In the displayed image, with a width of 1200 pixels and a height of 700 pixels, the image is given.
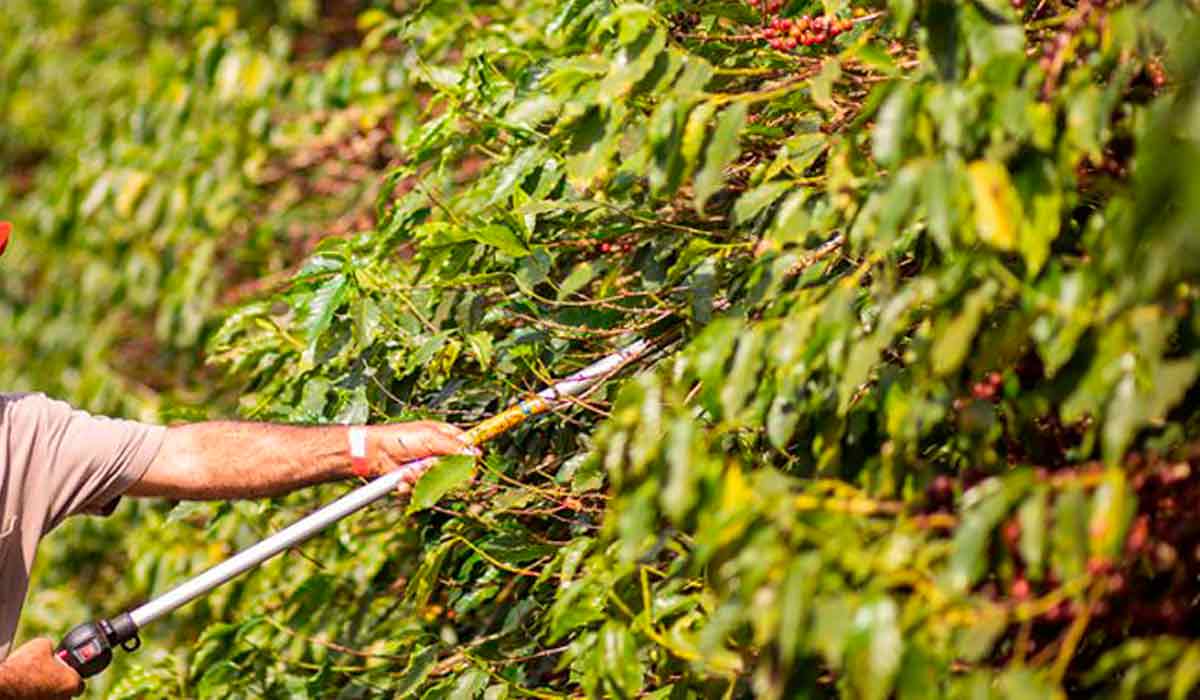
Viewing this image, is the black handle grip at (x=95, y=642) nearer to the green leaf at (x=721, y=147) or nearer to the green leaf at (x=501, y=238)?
the green leaf at (x=501, y=238)

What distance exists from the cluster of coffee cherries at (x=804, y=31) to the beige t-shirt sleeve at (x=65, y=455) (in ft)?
3.82

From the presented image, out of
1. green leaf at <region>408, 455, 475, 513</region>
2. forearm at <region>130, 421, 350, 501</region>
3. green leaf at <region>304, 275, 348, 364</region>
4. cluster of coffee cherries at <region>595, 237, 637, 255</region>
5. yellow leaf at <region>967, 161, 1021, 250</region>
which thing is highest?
yellow leaf at <region>967, 161, 1021, 250</region>

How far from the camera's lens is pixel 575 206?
2.66 m

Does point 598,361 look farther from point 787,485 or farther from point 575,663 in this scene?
point 787,485

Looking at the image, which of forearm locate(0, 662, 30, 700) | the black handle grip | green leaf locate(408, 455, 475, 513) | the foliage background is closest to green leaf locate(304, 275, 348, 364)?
the foliage background

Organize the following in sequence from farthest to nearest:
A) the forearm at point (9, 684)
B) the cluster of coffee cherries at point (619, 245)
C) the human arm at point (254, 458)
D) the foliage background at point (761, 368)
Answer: the cluster of coffee cherries at point (619, 245) → the human arm at point (254, 458) → the forearm at point (9, 684) → the foliage background at point (761, 368)

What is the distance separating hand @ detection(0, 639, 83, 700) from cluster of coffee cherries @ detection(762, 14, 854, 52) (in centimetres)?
142

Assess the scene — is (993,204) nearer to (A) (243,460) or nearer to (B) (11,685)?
(A) (243,460)

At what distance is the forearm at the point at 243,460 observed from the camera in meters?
2.74

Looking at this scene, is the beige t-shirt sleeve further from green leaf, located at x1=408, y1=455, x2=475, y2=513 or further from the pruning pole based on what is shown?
green leaf, located at x1=408, y1=455, x2=475, y2=513

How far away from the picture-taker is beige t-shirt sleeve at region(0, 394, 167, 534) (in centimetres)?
273

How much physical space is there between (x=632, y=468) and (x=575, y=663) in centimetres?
63

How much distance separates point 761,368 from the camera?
1992 millimetres

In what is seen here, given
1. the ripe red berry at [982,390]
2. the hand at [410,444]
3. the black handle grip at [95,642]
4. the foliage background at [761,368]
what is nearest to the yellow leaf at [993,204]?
the foliage background at [761,368]
